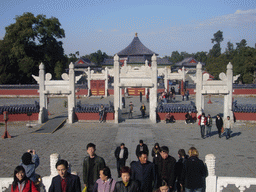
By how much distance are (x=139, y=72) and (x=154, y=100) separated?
2.43m

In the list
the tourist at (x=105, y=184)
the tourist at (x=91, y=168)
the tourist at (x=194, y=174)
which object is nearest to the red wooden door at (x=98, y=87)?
the tourist at (x=91, y=168)

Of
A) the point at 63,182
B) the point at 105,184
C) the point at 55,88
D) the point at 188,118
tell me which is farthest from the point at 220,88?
the point at 63,182

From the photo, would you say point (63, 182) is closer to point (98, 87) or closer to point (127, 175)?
point (127, 175)

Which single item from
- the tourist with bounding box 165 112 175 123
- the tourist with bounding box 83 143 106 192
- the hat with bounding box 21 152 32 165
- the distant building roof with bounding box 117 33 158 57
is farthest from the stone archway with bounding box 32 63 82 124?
the distant building roof with bounding box 117 33 158 57

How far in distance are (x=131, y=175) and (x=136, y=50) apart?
183 feet

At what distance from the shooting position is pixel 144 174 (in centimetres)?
605

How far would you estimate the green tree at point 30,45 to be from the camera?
42094mm

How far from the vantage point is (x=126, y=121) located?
2120 cm

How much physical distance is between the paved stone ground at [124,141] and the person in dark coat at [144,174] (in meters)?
3.83

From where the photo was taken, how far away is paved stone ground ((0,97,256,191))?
11148mm

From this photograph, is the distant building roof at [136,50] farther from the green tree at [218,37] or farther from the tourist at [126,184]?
the green tree at [218,37]

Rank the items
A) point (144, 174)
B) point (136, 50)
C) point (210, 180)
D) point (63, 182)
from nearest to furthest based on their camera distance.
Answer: point (63, 182), point (144, 174), point (210, 180), point (136, 50)

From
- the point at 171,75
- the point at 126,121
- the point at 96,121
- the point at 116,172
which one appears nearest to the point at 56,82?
the point at 96,121

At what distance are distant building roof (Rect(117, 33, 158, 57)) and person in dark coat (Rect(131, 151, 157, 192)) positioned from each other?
53.9 meters
